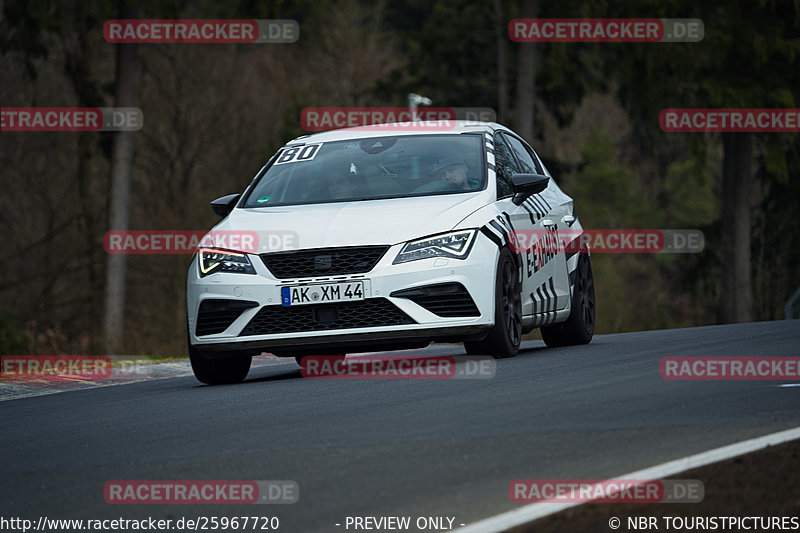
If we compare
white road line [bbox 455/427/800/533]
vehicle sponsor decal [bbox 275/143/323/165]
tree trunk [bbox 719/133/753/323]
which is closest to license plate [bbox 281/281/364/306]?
vehicle sponsor decal [bbox 275/143/323/165]

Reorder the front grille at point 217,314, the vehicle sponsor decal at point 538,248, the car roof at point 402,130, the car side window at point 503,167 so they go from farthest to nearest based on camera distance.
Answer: the car roof at point 402,130
the car side window at point 503,167
the vehicle sponsor decal at point 538,248
the front grille at point 217,314

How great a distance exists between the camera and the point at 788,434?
22.8 feet

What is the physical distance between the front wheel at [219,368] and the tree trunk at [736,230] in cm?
2328

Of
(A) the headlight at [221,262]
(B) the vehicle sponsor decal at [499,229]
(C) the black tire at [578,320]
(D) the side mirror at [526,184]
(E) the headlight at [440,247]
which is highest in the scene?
(D) the side mirror at [526,184]

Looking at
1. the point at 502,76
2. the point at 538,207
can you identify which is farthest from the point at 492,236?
the point at 502,76

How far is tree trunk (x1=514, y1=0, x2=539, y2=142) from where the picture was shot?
33.6 meters

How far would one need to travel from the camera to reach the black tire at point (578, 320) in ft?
42.8

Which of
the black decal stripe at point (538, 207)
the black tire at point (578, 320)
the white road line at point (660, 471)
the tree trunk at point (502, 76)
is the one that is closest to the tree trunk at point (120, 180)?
the tree trunk at point (502, 76)

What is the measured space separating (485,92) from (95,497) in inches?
1349

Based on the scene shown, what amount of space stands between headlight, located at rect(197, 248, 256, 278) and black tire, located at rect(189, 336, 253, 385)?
25.3 inches

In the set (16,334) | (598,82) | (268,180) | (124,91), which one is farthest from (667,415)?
(598,82)

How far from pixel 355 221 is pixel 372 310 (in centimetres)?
72

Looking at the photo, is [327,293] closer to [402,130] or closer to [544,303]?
[544,303]

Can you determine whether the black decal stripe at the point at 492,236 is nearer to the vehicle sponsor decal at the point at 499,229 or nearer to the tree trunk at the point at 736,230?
the vehicle sponsor decal at the point at 499,229
